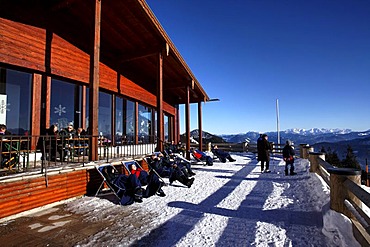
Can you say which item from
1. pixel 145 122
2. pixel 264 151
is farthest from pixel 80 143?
pixel 264 151

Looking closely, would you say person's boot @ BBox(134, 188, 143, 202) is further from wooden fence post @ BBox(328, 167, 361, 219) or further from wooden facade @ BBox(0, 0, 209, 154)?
wooden fence post @ BBox(328, 167, 361, 219)

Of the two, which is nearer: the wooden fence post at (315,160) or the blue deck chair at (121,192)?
the blue deck chair at (121,192)

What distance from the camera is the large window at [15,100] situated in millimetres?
5512

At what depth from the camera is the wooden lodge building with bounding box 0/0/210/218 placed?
15.3ft

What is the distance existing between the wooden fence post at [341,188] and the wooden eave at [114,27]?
19.3 feet

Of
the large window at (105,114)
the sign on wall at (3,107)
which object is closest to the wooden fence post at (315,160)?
the large window at (105,114)

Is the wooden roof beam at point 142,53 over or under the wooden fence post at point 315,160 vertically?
over

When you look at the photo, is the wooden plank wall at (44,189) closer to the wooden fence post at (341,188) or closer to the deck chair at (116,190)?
the deck chair at (116,190)

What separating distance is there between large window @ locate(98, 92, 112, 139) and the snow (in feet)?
14.2

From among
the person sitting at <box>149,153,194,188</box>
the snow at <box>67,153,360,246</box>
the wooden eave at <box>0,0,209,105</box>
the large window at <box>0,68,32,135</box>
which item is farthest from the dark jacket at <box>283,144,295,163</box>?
the large window at <box>0,68,32,135</box>

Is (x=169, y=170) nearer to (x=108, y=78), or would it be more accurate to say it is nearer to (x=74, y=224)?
(x=74, y=224)

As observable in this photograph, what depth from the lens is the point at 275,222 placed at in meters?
3.35

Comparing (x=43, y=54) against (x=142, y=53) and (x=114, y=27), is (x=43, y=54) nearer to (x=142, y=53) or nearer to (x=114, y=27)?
(x=114, y=27)

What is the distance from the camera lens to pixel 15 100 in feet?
18.6
